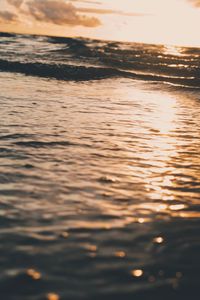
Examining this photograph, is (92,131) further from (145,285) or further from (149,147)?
(145,285)

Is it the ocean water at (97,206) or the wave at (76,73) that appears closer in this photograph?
the ocean water at (97,206)

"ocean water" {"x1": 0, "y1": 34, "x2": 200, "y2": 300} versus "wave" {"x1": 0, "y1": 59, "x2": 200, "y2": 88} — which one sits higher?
"wave" {"x1": 0, "y1": 59, "x2": 200, "y2": 88}

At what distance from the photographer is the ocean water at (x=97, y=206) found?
2908mm

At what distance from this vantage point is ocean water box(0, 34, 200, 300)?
2.91 m

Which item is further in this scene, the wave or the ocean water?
the wave

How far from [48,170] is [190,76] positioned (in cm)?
A: 1836

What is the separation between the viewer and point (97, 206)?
160 inches

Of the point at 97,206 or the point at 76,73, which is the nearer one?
the point at 97,206

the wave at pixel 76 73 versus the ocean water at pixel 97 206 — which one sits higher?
the wave at pixel 76 73

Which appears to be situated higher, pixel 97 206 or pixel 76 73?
pixel 76 73

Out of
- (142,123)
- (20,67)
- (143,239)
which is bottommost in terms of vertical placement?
(143,239)

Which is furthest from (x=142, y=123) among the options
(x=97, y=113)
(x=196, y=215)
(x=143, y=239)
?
(x=143, y=239)

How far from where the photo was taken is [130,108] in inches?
404

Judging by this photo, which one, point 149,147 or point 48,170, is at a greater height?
point 149,147
